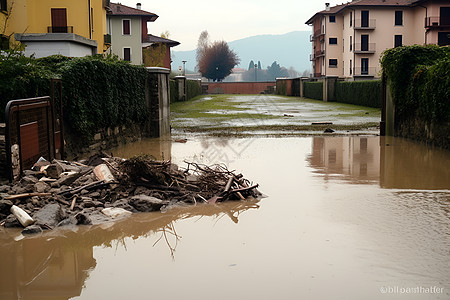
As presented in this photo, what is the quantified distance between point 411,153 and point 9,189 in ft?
33.1

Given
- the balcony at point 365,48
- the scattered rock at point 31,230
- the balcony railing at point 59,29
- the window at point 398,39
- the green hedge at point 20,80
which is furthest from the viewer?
the balcony at point 365,48

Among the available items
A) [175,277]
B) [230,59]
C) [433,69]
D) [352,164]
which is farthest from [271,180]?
[230,59]

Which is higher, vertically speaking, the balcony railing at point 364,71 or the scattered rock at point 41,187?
the balcony railing at point 364,71

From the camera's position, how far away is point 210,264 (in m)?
5.50

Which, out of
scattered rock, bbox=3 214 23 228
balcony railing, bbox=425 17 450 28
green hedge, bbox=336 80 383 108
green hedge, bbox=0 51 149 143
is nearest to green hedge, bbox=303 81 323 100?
green hedge, bbox=336 80 383 108

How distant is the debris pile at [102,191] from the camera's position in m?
7.12

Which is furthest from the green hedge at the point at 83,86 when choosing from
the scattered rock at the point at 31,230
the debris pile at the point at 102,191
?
the scattered rock at the point at 31,230

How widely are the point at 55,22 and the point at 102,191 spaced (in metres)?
32.2

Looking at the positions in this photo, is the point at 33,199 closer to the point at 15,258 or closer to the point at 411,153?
the point at 15,258

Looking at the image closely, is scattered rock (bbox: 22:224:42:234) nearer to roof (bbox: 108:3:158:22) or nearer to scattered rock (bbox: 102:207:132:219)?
scattered rock (bbox: 102:207:132:219)

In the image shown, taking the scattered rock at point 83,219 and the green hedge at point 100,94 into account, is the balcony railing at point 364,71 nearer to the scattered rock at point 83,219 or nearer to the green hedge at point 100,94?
the green hedge at point 100,94

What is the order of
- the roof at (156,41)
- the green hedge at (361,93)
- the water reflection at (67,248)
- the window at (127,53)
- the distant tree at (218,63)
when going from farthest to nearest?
the distant tree at (218,63), the roof at (156,41), the window at (127,53), the green hedge at (361,93), the water reflection at (67,248)

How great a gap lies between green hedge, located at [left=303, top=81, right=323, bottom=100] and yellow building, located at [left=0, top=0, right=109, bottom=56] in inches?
736

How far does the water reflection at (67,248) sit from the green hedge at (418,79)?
843cm
